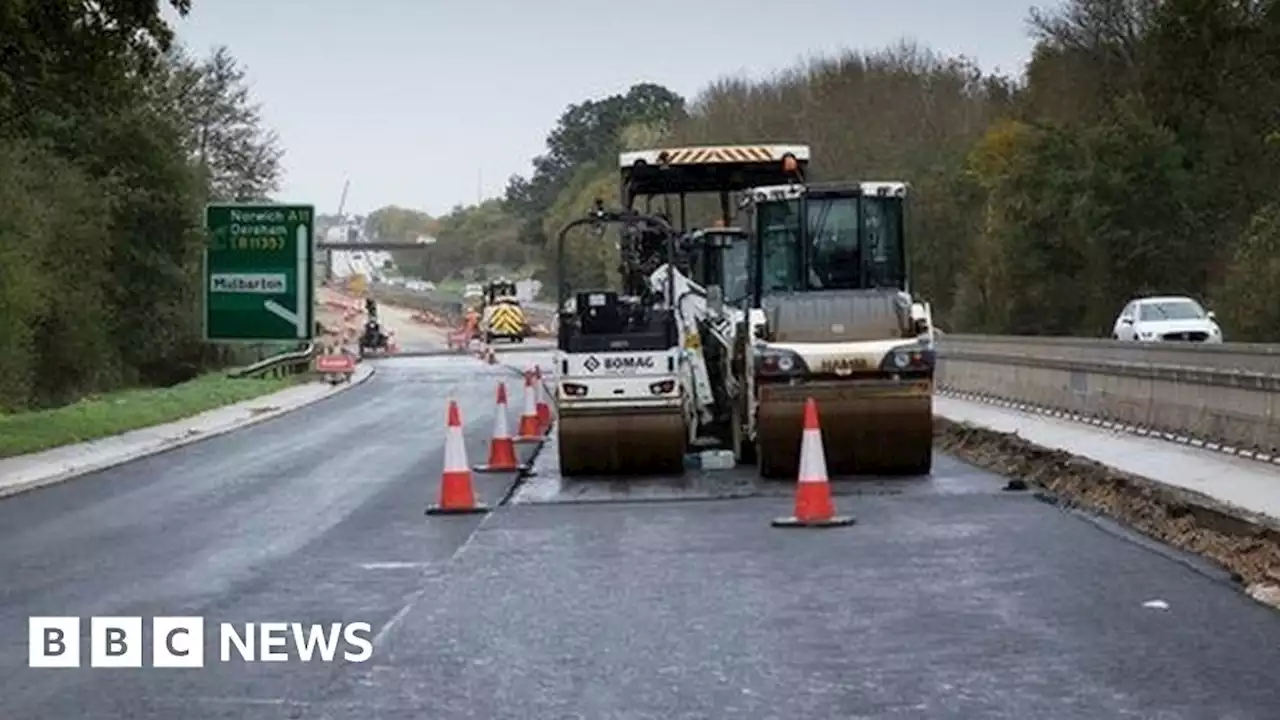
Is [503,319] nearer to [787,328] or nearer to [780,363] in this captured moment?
[787,328]

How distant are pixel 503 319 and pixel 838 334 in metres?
64.4

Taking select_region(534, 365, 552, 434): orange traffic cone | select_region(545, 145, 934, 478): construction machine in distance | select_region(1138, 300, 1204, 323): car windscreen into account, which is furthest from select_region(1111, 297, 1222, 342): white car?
select_region(545, 145, 934, 478): construction machine in distance

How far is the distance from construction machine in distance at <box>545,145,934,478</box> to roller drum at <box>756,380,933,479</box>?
0.01 meters

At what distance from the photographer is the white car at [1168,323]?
38.5m

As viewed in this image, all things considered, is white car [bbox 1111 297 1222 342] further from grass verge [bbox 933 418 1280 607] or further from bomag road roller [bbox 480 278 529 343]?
bomag road roller [bbox 480 278 529 343]

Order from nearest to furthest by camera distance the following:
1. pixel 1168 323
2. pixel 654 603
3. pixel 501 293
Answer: pixel 654 603 → pixel 1168 323 → pixel 501 293

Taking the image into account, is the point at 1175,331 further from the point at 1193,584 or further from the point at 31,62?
the point at 1193,584

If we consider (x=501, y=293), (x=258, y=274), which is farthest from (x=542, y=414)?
(x=501, y=293)

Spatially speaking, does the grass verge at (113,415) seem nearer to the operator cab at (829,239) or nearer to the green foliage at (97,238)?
the green foliage at (97,238)

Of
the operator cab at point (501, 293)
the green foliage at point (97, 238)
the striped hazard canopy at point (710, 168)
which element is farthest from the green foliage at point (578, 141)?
the striped hazard canopy at point (710, 168)

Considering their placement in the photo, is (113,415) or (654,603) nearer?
(654,603)

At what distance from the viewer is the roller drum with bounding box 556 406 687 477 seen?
18672mm

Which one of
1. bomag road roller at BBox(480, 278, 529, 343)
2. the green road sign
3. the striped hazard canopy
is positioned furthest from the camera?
bomag road roller at BBox(480, 278, 529, 343)

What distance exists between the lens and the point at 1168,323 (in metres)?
39.2
